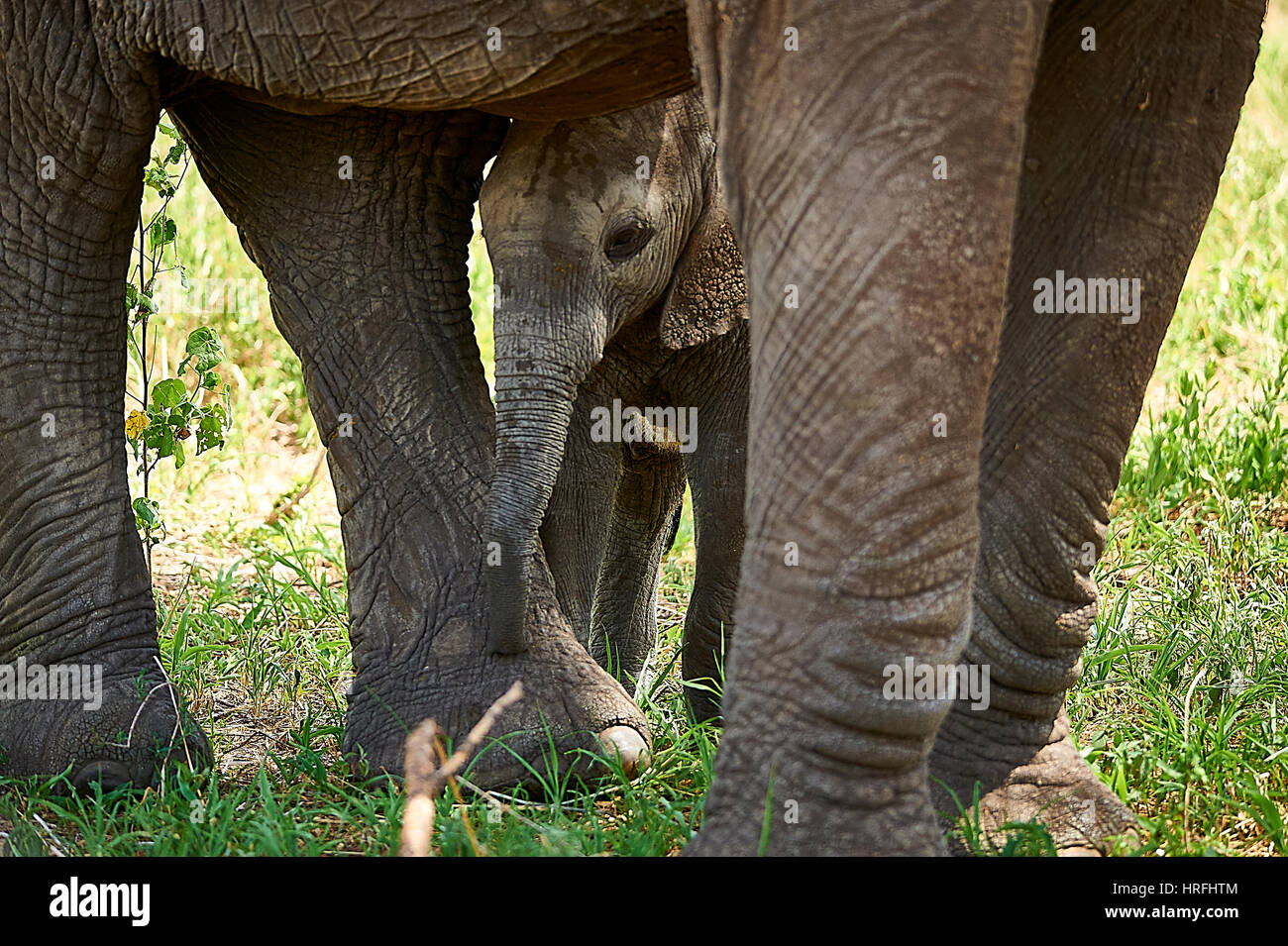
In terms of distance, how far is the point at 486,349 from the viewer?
5758mm

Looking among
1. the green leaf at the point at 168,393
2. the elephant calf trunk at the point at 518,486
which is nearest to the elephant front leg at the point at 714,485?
the elephant calf trunk at the point at 518,486

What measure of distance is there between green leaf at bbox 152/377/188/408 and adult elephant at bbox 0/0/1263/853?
1.59 feet

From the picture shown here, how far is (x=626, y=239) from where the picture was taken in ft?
10.3

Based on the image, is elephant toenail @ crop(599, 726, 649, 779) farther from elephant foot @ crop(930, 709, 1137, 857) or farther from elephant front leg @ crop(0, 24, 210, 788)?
elephant front leg @ crop(0, 24, 210, 788)

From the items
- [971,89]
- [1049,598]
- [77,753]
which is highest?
[971,89]

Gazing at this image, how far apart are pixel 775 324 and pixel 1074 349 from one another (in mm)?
638

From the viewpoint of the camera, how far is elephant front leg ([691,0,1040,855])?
2006mm

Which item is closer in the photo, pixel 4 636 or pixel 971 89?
pixel 971 89

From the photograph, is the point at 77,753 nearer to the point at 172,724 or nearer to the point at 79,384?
the point at 172,724

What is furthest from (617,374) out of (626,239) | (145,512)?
(145,512)

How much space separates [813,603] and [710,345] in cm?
148

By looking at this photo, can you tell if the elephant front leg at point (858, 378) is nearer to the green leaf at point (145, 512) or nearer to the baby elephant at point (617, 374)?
the baby elephant at point (617, 374)

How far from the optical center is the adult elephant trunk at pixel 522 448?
112 inches

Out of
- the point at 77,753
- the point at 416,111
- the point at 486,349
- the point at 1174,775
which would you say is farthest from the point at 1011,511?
the point at 486,349
